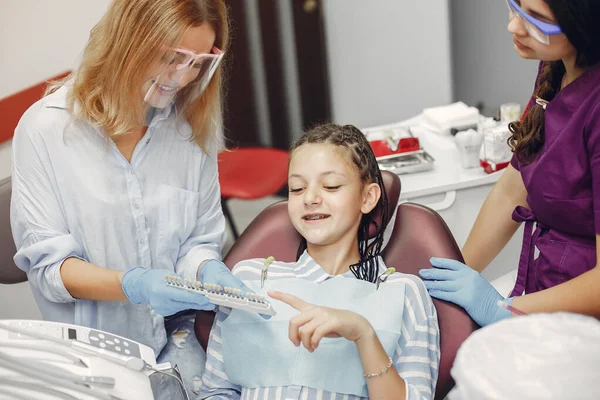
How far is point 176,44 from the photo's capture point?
A: 1463 millimetres

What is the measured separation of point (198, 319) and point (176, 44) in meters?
0.63

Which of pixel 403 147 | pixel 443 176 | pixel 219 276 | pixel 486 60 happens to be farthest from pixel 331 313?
pixel 486 60

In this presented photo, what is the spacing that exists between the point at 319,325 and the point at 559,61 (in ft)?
2.83

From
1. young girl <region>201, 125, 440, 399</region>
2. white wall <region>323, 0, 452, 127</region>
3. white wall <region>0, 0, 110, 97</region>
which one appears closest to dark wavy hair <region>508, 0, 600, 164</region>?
young girl <region>201, 125, 440, 399</region>

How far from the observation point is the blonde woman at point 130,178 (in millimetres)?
1474

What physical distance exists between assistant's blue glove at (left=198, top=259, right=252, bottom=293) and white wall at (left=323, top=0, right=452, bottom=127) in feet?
6.48

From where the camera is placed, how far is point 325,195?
1.58 m

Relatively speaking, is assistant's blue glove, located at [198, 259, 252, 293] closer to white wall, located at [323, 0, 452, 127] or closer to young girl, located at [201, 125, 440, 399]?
young girl, located at [201, 125, 440, 399]

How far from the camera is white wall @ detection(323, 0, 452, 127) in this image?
3.16m

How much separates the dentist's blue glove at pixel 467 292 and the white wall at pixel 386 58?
6.10ft

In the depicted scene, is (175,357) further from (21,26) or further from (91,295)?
(21,26)

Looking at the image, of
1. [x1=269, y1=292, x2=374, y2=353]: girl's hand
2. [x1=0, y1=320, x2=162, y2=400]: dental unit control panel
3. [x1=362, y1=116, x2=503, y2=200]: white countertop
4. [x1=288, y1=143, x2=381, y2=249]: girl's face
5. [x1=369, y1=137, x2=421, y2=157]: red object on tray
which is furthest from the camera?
[x1=369, y1=137, x2=421, y2=157]: red object on tray

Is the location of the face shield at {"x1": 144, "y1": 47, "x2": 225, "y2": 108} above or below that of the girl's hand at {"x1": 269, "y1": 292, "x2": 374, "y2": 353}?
above

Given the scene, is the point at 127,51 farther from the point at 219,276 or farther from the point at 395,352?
the point at 395,352
